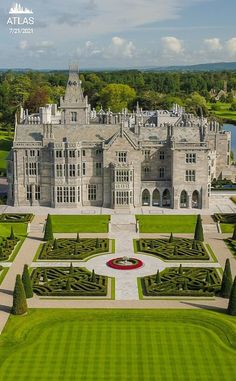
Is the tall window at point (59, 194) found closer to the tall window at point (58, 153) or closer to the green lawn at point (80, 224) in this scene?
the tall window at point (58, 153)

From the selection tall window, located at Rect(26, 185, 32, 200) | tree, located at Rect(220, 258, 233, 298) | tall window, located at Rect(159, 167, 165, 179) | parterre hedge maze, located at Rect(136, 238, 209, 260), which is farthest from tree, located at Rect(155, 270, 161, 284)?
tall window, located at Rect(26, 185, 32, 200)

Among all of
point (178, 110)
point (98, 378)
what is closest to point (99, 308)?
point (98, 378)

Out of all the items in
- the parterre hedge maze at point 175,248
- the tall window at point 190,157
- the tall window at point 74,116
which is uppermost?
the tall window at point 74,116

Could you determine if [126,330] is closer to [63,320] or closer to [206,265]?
[63,320]

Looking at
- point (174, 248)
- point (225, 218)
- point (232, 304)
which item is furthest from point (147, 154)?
point (232, 304)

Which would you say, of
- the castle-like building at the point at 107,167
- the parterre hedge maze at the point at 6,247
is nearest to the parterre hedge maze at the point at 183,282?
the parterre hedge maze at the point at 6,247

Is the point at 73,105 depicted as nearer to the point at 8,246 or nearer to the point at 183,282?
the point at 8,246
